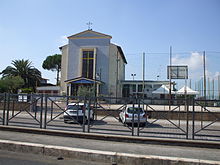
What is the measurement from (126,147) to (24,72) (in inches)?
1681

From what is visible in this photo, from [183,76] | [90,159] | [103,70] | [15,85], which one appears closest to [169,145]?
[90,159]

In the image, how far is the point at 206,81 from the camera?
78.5 ft

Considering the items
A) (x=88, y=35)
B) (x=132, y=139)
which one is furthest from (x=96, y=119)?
(x=88, y=35)

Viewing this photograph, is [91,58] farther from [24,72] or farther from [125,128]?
[125,128]

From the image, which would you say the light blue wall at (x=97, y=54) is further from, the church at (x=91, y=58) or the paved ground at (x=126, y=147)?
the paved ground at (x=126, y=147)

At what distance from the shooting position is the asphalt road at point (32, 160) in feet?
17.9

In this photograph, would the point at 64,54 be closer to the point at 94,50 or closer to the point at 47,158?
the point at 94,50

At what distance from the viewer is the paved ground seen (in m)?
6.41

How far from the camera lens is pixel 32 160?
5.68m

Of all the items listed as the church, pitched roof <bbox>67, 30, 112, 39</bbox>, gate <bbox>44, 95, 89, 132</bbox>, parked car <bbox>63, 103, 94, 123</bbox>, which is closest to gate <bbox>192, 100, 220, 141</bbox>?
parked car <bbox>63, 103, 94, 123</bbox>

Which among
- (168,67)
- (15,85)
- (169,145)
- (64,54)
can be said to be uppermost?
(64,54)

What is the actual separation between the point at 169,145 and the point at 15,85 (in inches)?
1450

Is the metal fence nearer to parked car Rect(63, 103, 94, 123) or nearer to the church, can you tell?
parked car Rect(63, 103, 94, 123)

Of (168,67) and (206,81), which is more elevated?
(168,67)
